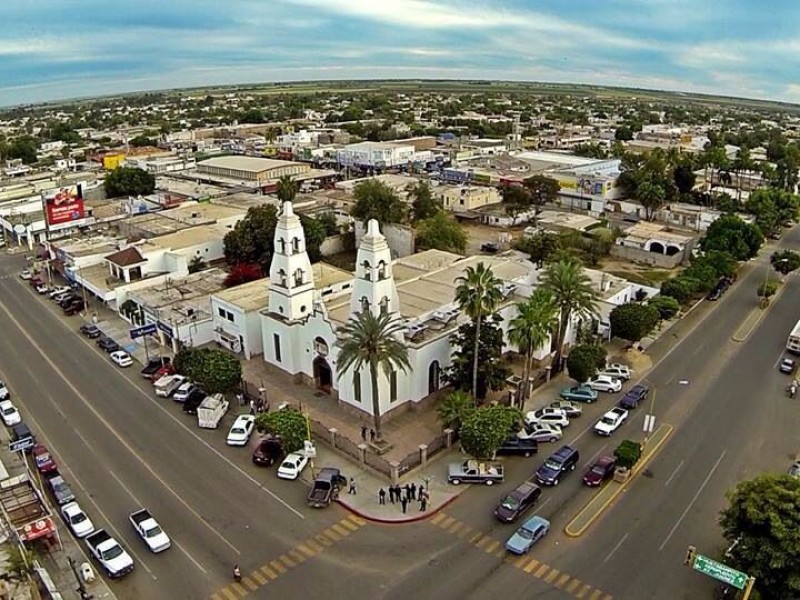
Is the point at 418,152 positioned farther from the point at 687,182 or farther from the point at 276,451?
the point at 276,451

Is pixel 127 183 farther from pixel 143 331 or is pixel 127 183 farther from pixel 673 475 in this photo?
pixel 673 475

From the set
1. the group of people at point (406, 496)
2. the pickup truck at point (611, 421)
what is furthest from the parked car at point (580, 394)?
the group of people at point (406, 496)

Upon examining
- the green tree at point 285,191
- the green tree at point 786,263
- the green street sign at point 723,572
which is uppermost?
the green tree at point 285,191

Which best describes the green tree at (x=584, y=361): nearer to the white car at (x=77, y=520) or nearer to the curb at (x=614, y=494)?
the curb at (x=614, y=494)

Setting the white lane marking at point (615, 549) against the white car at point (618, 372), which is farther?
the white car at point (618, 372)

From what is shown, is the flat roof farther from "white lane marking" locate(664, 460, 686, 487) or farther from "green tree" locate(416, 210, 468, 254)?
"white lane marking" locate(664, 460, 686, 487)

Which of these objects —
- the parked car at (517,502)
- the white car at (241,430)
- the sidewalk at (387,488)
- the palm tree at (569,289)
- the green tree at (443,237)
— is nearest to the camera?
the parked car at (517,502)
